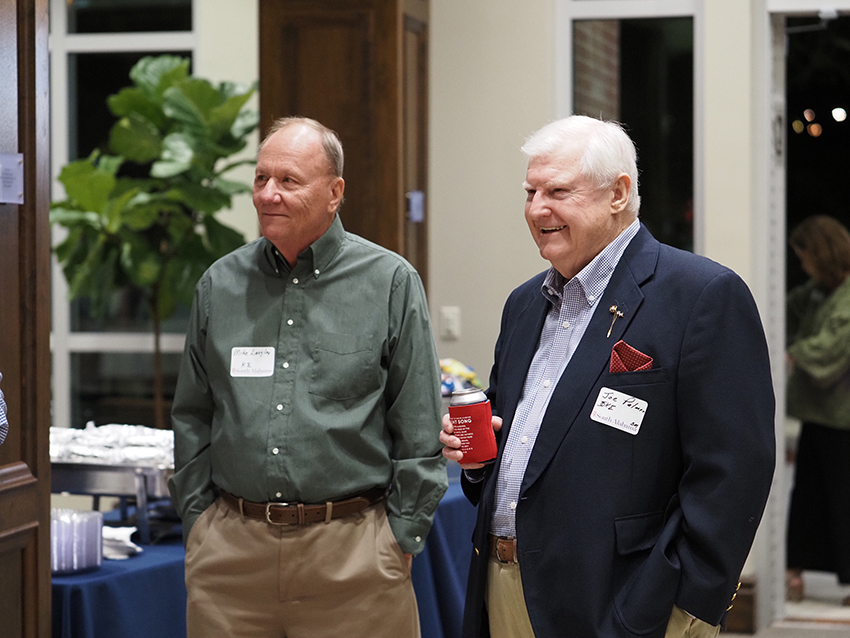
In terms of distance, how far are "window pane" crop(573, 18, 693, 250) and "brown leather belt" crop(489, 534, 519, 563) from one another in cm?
307

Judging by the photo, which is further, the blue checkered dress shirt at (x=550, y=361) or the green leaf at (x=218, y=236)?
the green leaf at (x=218, y=236)

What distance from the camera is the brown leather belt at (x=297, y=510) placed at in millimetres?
2215

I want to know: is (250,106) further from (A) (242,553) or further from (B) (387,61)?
(A) (242,553)

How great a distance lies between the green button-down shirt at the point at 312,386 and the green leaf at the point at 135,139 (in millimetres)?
3034

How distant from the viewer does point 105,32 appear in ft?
19.4

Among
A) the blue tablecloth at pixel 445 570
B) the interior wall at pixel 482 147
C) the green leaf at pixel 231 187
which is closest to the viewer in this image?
the blue tablecloth at pixel 445 570

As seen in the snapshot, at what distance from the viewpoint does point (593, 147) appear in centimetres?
171

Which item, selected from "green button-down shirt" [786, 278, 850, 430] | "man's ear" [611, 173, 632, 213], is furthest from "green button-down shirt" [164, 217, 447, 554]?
"green button-down shirt" [786, 278, 850, 430]

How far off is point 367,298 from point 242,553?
0.61 m

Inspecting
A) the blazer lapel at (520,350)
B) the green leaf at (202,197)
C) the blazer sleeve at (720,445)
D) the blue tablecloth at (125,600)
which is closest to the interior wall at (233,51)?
the green leaf at (202,197)

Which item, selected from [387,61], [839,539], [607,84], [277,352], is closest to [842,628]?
[839,539]

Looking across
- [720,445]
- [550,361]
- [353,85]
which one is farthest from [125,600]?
[353,85]

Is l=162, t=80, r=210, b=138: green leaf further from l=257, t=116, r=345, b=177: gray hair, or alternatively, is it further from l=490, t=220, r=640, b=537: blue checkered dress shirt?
l=490, t=220, r=640, b=537: blue checkered dress shirt

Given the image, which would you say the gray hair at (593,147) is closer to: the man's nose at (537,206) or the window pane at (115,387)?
the man's nose at (537,206)
